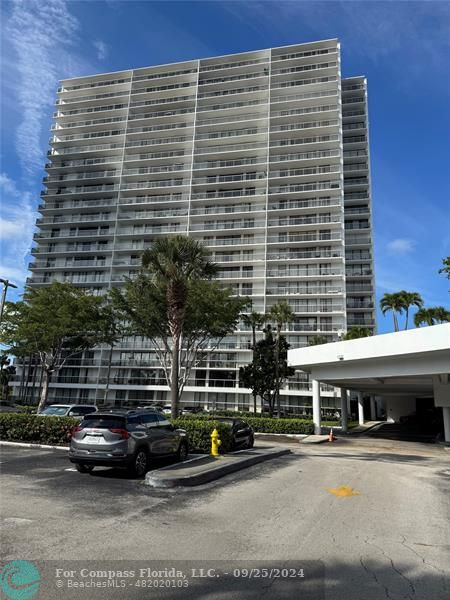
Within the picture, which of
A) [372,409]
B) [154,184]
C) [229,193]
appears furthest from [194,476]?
[154,184]

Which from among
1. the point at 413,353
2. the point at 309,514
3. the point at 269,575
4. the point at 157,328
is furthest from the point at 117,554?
the point at 157,328

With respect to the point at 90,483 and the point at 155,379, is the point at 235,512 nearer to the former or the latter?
the point at 90,483

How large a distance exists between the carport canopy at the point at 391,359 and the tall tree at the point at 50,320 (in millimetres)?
17662

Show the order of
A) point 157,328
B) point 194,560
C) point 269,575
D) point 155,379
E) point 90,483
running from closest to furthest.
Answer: point 269,575, point 194,560, point 90,483, point 157,328, point 155,379

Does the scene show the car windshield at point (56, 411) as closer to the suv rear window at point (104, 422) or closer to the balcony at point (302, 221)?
the suv rear window at point (104, 422)

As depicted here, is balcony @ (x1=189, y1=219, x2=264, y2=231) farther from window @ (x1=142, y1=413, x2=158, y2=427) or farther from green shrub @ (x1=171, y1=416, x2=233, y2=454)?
window @ (x1=142, y1=413, x2=158, y2=427)

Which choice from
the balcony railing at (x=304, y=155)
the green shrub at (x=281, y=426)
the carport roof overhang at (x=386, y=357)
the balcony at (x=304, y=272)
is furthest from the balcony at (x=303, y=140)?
the green shrub at (x=281, y=426)

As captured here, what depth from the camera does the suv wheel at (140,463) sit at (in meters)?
10.9

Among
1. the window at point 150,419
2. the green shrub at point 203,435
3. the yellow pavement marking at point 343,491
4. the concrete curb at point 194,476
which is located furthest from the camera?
the green shrub at point 203,435

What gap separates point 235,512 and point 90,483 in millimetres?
3959

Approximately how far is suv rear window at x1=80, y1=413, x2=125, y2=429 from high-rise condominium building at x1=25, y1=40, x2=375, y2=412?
166ft

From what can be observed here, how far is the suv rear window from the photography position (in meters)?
11.0

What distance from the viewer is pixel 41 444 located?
55.4 feet

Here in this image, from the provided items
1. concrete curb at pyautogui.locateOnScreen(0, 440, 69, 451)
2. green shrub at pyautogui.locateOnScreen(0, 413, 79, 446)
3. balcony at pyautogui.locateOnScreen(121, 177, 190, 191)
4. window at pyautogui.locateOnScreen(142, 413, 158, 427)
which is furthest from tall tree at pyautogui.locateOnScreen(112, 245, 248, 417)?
balcony at pyautogui.locateOnScreen(121, 177, 190, 191)
